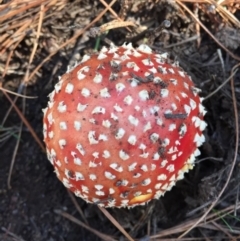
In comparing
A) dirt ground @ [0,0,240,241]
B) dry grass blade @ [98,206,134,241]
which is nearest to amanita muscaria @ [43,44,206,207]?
dry grass blade @ [98,206,134,241]

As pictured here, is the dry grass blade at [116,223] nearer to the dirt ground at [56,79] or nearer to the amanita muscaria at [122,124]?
the dirt ground at [56,79]

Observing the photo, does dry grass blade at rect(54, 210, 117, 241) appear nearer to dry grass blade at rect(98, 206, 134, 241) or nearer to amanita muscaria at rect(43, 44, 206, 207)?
dry grass blade at rect(98, 206, 134, 241)

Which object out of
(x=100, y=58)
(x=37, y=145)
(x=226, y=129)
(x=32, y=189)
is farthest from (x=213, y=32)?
(x=32, y=189)

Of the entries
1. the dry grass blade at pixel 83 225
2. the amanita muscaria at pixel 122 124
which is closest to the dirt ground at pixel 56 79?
the dry grass blade at pixel 83 225

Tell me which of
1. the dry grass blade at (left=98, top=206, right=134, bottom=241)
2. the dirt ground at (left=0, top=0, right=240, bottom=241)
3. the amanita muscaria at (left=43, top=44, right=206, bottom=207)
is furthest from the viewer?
the dirt ground at (left=0, top=0, right=240, bottom=241)

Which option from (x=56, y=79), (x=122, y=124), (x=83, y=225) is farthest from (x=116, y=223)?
(x=56, y=79)

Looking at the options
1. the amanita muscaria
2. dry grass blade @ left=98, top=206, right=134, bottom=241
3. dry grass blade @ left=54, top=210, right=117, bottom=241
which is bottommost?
dry grass blade @ left=54, top=210, right=117, bottom=241

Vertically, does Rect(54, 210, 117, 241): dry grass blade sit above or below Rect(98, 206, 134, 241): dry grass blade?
below
